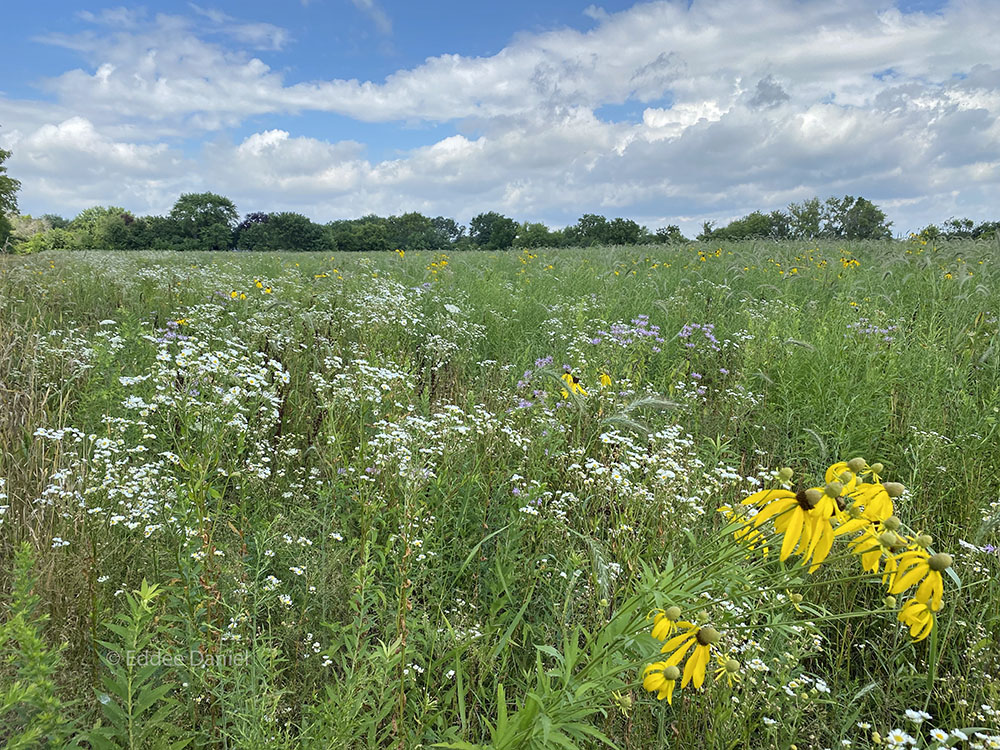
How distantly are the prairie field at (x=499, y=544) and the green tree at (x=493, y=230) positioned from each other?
39.0 meters

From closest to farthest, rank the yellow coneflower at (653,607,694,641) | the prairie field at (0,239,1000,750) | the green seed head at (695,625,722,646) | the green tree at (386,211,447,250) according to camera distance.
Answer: the green seed head at (695,625,722,646) → the yellow coneflower at (653,607,694,641) → the prairie field at (0,239,1000,750) → the green tree at (386,211,447,250)

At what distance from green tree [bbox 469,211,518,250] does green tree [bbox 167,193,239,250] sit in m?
23.4

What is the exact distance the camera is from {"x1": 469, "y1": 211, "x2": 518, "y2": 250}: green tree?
50.3 m

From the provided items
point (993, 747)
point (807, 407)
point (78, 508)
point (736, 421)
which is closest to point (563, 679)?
point (993, 747)

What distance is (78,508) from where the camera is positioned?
220 centimetres

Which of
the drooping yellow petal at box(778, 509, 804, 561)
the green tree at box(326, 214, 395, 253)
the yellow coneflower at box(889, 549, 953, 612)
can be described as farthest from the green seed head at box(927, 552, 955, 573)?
the green tree at box(326, 214, 395, 253)

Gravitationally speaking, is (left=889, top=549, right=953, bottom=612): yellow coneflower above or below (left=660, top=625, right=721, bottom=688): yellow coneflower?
above

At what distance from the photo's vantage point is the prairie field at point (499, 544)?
1206 mm

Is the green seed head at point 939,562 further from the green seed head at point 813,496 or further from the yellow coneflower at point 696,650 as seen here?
the yellow coneflower at point 696,650

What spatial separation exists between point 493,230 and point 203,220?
93.2 feet

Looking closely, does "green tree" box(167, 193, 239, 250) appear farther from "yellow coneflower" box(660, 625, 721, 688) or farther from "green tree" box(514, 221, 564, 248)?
"yellow coneflower" box(660, 625, 721, 688)

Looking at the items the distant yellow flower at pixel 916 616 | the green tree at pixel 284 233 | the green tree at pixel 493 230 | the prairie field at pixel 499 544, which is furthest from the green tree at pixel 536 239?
the green tree at pixel 284 233

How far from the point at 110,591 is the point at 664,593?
194 centimetres

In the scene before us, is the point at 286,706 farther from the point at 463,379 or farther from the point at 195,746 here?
the point at 463,379
